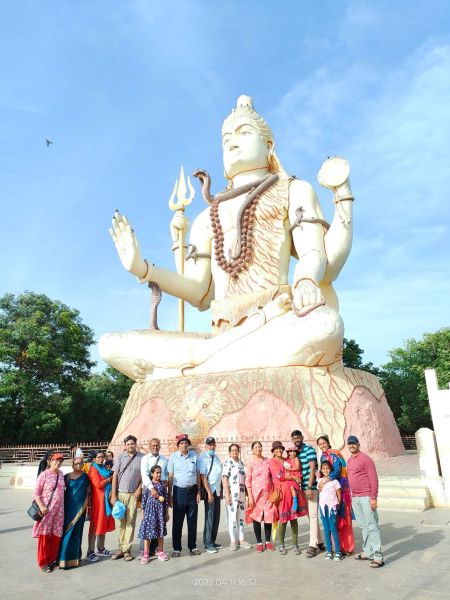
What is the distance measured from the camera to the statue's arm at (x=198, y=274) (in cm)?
1102

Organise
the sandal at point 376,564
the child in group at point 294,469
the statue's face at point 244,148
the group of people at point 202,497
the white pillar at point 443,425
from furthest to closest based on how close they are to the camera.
A: the statue's face at point 244,148
the white pillar at point 443,425
the child in group at point 294,469
the group of people at point 202,497
the sandal at point 376,564

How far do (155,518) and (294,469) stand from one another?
48.8 inches

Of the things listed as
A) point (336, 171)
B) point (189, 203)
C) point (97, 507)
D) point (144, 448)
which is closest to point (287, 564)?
point (97, 507)

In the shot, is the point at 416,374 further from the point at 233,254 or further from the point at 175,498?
the point at 175,498

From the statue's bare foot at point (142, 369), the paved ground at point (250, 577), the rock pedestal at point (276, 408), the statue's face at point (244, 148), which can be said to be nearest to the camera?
the paved ground at point (250, 577)

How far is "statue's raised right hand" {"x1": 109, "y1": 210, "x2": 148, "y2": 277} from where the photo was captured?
9953 mm

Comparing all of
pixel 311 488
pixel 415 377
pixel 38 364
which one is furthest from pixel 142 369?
pixel 415 377

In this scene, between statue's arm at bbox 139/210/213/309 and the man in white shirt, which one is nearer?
the man in white shirt

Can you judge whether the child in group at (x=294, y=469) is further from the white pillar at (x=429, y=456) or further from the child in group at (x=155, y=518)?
the white pillar at (x=429, y=456)

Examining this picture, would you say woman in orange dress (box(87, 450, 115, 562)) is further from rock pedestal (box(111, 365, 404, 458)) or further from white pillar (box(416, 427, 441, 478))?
white pillar (box(416, 427, 441, 478))

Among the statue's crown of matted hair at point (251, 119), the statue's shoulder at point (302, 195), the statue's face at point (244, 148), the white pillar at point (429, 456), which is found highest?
the statue's crown of matted hair at point (251, 119)

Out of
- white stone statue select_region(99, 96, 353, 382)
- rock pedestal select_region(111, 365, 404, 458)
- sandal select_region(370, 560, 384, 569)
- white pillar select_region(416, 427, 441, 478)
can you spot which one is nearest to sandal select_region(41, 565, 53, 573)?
sandal select_region(370, 560, 384, 569)

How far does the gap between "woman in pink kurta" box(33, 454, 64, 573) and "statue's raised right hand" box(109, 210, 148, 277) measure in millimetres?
6066

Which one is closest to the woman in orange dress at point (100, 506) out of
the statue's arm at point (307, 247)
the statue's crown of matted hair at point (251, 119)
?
the statue's arm at point (307, 247)
